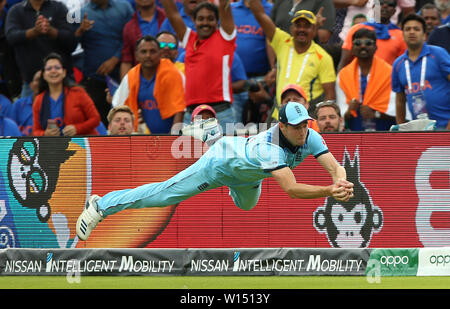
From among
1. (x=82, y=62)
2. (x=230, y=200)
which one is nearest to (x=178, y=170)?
(x=230, y=200)

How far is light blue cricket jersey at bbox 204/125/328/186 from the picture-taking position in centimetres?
775

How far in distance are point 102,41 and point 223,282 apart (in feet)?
19.7

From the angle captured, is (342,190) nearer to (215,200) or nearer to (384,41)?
(215,200)

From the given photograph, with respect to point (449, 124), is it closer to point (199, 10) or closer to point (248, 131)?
point (248, 131)

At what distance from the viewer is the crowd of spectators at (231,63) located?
11.1 m

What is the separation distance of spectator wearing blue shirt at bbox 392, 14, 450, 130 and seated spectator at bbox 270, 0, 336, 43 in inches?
59.1

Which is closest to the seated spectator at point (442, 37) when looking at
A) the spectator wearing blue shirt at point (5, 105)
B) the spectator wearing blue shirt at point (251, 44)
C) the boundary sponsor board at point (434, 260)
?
the spectator wearing blue shirt at point (251, 44)

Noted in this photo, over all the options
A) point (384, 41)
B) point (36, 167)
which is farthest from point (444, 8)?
point (36, 167)

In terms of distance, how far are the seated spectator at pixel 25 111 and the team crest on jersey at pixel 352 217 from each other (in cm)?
553

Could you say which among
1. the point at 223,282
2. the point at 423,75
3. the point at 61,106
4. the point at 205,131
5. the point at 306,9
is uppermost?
the point at 306,9

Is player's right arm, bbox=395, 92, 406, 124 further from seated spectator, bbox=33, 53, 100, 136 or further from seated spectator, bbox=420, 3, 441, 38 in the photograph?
seated spectator, bbox=33, 53, 100, 136

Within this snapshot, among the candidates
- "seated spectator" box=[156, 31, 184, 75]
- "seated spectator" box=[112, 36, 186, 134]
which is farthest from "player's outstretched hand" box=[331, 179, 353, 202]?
"seated spectator" box=[156, 31, 184, 75]

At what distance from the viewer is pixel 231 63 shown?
11.7m

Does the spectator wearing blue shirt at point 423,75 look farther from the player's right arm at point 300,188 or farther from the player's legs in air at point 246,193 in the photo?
the player's right arm at point 300,188
